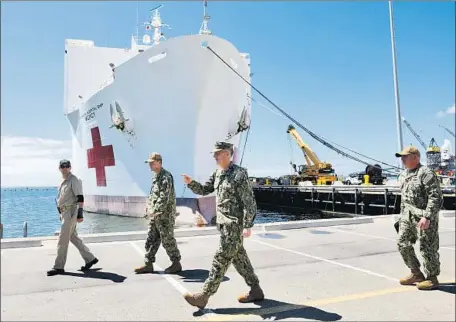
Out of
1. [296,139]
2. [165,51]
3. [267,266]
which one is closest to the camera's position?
Result: [267,266]

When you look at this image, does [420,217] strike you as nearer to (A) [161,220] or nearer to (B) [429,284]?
(B) [429,284]

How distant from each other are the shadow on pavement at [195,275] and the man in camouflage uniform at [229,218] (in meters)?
1.01

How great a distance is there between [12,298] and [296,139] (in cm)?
4263

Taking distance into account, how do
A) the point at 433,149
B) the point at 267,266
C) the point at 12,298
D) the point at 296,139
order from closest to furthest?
the point at 12,298 < the point at 267,266 < the point at 433,149 < the point at 296,139

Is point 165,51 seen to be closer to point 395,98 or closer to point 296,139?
point 395,98

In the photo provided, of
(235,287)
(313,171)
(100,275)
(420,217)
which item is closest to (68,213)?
(100,275)

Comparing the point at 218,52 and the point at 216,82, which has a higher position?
the point at 218,52

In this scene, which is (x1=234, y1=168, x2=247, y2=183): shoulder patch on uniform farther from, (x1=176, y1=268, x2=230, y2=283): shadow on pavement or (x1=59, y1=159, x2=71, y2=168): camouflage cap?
(x1=59, y1=159, x2=71, y2=168): camouflage cap

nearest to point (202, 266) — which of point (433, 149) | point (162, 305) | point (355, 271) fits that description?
point (162, 305)

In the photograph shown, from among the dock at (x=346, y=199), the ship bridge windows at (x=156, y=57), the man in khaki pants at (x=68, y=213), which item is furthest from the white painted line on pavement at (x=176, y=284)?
the dock at (x=346, y=199)

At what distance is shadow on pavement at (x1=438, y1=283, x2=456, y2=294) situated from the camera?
3.57 meters

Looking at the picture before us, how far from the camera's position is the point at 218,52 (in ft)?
50.3

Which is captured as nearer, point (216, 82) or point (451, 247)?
point (451, 247)

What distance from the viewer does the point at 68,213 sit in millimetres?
4531
